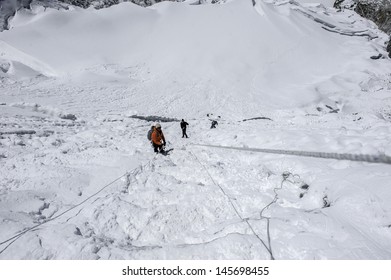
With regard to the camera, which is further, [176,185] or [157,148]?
[157,148]

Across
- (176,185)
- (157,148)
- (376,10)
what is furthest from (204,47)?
(376,10)

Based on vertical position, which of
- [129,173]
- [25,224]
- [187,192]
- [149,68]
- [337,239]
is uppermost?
[337,239]

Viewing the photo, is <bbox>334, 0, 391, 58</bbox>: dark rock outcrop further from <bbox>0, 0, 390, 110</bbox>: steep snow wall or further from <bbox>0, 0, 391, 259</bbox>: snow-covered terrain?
<bbox>0, 0, 391, 259</bbox>: snow-covered terrain

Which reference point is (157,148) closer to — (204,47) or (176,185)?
(176,185)

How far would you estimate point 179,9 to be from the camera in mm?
46219

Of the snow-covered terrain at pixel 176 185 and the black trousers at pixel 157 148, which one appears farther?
the black trousers at pixel 157 148

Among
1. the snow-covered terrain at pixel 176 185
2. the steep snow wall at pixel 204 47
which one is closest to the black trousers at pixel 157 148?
the snow-covered terrain at pixel 176 185

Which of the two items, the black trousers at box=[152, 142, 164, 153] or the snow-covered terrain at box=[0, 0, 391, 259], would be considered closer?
the snow-covered terrain at box=[0, 0, 391, 259]

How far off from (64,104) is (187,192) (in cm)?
1986

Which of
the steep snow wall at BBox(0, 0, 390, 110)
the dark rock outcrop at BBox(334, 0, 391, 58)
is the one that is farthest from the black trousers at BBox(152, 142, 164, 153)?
the dark rock outcrop at BBox(334, 0, 391, 58)

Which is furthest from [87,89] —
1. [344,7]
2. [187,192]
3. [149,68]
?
[344,7]

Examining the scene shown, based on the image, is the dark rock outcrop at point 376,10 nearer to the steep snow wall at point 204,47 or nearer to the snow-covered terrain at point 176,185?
the steep snow wall at point 204,47

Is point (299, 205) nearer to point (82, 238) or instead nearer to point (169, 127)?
point (82, 238)

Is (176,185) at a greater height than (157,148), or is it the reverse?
(176,185)
